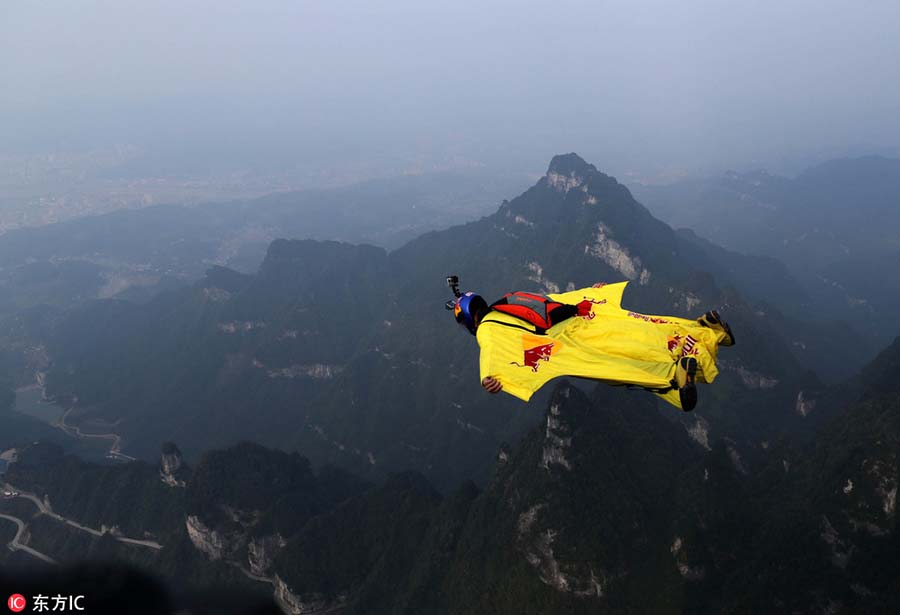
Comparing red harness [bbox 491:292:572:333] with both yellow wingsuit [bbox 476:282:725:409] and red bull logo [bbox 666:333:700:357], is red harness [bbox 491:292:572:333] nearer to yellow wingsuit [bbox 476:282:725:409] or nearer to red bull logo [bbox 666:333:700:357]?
yellow wingsuit [bbox 476:282:725:409]

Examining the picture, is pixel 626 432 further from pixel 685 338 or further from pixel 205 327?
pixel 205 327

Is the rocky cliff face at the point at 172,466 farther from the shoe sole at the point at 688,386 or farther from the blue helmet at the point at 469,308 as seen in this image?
the shoe sole at the point at 688,386

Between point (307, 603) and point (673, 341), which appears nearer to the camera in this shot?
point (673, 341)

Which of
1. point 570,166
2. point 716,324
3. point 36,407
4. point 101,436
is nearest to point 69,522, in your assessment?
point 101,436

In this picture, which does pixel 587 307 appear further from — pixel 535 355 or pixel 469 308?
pixel 469 308

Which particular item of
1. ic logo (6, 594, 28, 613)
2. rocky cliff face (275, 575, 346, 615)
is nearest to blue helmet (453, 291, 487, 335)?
ic logo (6, 594, 28, 613)

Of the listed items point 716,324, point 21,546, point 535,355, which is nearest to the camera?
point 716,324
